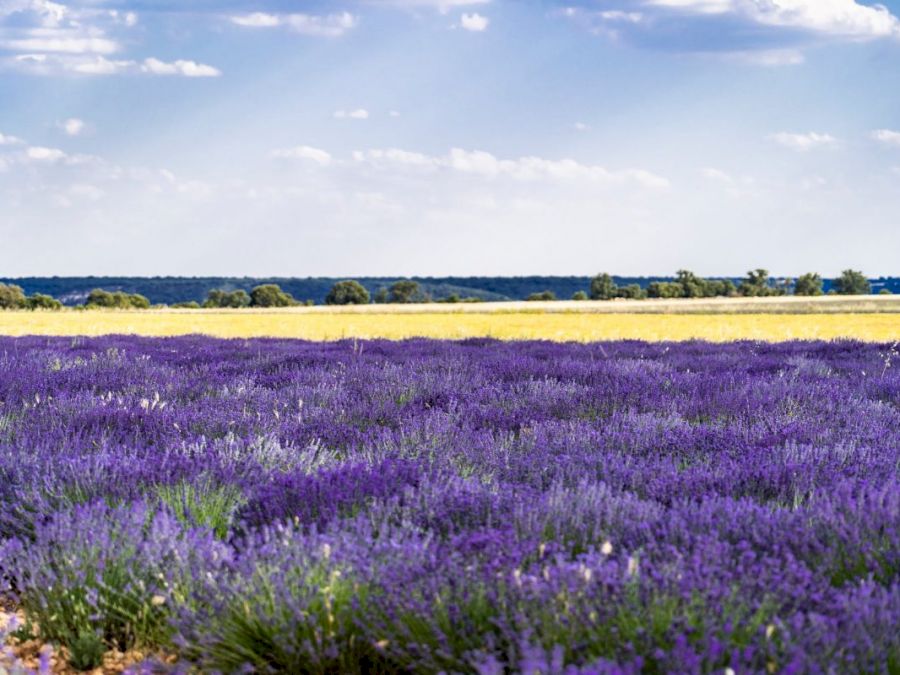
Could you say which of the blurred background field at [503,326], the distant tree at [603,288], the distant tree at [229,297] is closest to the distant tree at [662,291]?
the distant tree at [603,288]

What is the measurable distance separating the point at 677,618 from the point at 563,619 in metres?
0.28

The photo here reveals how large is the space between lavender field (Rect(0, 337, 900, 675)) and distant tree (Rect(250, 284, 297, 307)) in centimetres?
10427

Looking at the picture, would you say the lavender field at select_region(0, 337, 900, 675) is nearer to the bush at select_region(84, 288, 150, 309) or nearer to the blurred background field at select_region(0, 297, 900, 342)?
the blurred background field at select_region(0, 297, 900, 342)

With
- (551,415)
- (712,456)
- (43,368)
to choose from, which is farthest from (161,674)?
(43,368)

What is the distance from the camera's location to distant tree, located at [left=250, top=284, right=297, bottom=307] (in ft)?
364

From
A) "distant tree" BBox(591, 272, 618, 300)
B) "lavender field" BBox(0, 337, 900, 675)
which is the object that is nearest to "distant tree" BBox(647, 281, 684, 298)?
"distant tree" BBox(591, 272, 618, 300)

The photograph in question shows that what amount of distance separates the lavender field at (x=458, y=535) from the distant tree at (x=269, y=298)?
4105 inches

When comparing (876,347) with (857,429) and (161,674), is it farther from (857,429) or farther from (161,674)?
(161,674)

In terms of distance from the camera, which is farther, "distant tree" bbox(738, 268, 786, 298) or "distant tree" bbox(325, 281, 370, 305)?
"distant tree" bbox(325, 281, 370, 305)

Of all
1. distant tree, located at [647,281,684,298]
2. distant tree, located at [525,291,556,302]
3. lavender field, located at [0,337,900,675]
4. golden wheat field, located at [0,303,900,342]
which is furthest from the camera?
distant tree, located at [525,291,556,302]

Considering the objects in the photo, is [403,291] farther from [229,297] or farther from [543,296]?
[229,297]

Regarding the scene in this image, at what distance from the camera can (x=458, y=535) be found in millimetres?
2660

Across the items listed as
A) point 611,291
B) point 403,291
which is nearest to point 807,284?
point 611,291

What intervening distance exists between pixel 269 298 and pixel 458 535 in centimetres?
11371
